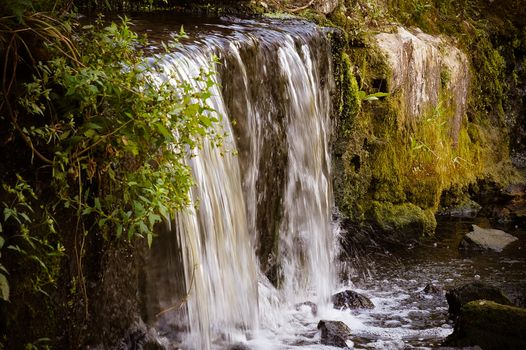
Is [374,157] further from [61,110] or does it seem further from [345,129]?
[61,110]

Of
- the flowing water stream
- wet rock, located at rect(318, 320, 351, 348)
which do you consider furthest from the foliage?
wet rock, located at rect(318, 320, 351, 348)

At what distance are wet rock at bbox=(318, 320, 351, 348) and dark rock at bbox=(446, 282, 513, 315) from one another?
1.06 m

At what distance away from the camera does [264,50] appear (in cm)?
682

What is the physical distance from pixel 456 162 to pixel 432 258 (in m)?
2.37

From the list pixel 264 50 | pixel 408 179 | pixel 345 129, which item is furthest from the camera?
pixel 408 179

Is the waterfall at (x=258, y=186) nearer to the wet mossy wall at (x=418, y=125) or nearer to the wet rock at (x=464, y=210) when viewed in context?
the wet mossy wall at (x=418, y=125)

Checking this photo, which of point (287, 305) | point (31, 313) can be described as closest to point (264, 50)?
point (287, 305)

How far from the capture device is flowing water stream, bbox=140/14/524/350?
510 centimetres

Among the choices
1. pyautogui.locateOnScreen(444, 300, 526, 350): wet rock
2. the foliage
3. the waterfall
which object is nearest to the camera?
the foliage

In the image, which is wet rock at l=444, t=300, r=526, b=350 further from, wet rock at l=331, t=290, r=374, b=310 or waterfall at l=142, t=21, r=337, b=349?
waterfall at l=142, t=21, r=337, b=349

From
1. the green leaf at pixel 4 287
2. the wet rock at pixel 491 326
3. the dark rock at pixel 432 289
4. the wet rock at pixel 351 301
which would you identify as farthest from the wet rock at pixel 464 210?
the green leaf at pixel 4 287

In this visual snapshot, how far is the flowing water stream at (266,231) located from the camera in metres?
5.10

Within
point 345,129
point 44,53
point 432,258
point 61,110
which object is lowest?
point 432,258

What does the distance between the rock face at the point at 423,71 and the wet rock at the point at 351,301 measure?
10.5 ft
